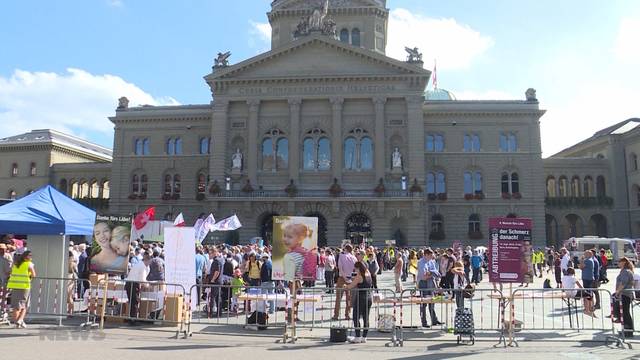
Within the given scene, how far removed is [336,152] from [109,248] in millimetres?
37983

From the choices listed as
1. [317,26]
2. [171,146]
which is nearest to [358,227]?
[317,26]

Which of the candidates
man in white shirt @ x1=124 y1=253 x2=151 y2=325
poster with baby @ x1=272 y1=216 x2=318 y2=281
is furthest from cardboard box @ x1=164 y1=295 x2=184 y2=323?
poster with baby @ x1=272 y1=216 x2=318 y2=281

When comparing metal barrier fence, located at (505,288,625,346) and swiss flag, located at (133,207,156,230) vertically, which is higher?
swiss flag, located at (133,207,156,230)

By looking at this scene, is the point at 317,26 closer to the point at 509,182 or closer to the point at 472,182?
the point at 472,182

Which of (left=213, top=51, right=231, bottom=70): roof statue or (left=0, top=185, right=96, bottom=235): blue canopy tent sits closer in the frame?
(left=0, top=185, right=96, bottom=235): blue canopy tent

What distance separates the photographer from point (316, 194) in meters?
53.5

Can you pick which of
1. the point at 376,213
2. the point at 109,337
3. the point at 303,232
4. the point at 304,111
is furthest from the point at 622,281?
the point at 304,111

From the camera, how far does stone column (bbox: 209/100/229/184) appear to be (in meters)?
55.5

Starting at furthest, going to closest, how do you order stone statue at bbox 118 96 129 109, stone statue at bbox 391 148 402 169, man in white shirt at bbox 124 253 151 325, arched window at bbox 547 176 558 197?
arched window at bbox 547 176 558 197 < stone statue at bbox 118 96 129 109 < stone statue at bbox 391 148 402 169 < man in white shirt at bbox 124 253 151 325

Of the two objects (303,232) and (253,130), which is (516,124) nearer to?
(253,130)

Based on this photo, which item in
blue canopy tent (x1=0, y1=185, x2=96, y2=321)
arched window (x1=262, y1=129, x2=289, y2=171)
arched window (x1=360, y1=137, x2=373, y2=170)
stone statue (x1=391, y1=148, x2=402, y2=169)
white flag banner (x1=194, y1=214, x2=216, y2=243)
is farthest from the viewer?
arched window (x1=262, y1=129, x2=289, y2=171)

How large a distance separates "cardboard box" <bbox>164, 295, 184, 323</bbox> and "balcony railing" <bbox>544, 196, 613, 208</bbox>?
2171 inches

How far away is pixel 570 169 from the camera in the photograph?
6444cm

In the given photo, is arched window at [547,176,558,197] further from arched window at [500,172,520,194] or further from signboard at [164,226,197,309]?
signboard at [164,226,197,309]
